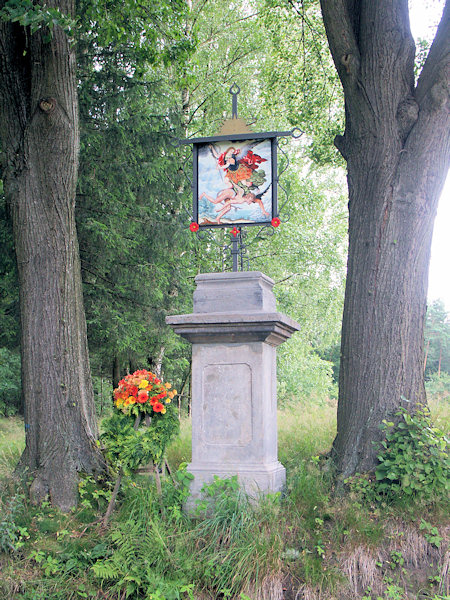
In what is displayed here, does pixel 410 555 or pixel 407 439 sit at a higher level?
pixel 407 439

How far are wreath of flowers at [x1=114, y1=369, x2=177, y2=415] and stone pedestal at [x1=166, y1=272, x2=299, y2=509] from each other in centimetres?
30

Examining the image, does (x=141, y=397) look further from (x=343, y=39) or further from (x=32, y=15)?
(x=343, y=39)

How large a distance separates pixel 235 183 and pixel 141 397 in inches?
93.3

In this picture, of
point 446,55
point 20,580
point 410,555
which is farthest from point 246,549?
point 446,55

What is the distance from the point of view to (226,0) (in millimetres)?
15711

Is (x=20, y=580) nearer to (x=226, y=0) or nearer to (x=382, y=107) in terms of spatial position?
(x=382, y=107)

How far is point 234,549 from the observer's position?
4.30 metres

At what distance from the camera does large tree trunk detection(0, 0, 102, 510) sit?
223 inches

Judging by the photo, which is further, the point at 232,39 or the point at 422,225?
the point at 232,39

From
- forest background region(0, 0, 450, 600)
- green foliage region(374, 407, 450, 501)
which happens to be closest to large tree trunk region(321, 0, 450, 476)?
green foliage region(374, 407, 450, 501)

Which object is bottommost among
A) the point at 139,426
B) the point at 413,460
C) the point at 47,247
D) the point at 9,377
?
the point at 9,377

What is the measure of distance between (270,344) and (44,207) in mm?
2746

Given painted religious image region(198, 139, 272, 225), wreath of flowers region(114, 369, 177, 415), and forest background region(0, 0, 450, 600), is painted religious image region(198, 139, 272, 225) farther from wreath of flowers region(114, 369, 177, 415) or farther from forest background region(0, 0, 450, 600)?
wreath of flowers region(114, 369, 177, 415)

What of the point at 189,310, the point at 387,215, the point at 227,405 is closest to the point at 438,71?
the point at 387,215
